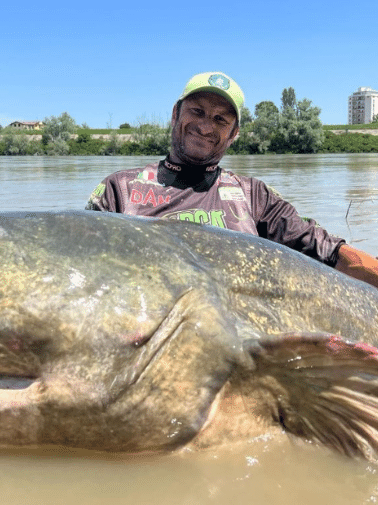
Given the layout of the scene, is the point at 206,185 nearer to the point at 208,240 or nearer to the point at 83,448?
the point at 208,240

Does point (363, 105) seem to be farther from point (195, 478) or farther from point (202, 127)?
point (195, 478)

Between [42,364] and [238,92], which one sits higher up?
[238,92]

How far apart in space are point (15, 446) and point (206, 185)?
2.50 metres

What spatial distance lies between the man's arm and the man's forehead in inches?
54.1

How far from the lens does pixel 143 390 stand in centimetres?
179

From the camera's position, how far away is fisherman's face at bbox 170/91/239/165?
4012 millimetres

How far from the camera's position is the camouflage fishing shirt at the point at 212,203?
12.2 ft

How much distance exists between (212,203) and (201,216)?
7.3 inches

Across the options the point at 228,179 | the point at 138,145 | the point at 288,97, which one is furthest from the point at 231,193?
the point at 288,97

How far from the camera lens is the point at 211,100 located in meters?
4.00

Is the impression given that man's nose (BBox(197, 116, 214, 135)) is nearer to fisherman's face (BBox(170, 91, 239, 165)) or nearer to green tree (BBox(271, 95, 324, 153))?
fisherman's face (BBox(170, 91, 239, 165))

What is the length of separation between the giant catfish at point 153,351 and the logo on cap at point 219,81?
→ 2.13 m

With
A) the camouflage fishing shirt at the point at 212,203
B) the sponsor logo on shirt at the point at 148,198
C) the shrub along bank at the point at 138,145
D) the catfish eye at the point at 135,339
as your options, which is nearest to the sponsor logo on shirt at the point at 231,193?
the camouflage fishing shirt at the point at 212,203

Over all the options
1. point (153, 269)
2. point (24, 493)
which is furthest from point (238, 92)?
point (24, 493)
